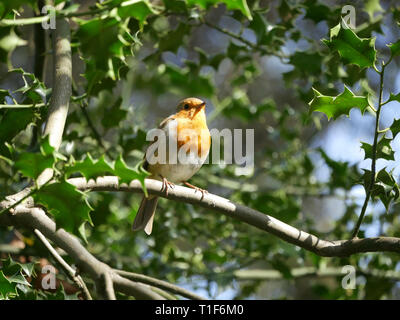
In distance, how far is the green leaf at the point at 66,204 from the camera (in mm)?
1989

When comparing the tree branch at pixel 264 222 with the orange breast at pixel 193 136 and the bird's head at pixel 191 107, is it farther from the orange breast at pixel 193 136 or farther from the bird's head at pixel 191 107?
the bird's head at pixel 191 107

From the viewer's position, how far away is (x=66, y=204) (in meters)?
2.04

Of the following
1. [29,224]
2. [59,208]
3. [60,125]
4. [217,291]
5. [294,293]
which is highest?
[60,125]

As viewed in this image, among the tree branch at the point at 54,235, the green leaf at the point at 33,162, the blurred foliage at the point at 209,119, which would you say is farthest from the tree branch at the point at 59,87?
the green leaf at the point at 33,162

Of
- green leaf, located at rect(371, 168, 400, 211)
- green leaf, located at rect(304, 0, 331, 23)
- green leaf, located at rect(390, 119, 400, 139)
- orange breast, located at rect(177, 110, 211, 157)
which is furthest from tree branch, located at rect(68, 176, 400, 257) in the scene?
green leaf, located at rect(304, 0, 331, 23)

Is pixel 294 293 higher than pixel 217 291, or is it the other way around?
pixel 217 291

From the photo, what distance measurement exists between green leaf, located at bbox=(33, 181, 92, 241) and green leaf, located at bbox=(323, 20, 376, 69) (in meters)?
1.21

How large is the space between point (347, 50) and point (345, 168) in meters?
2.13

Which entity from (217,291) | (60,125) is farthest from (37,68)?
(217,291)

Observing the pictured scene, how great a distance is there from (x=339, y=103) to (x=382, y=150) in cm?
31

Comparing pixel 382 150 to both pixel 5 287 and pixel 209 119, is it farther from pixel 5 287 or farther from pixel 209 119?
pixel 209 119

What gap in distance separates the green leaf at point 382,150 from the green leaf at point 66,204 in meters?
1.23

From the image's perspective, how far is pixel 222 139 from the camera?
5.05 m
